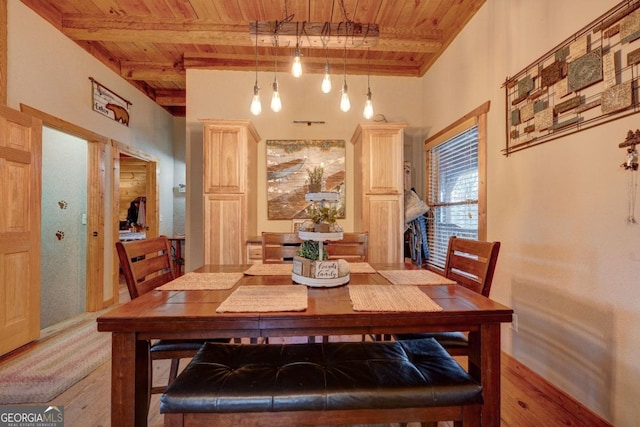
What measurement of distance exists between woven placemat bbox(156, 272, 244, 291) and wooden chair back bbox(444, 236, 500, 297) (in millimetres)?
1189

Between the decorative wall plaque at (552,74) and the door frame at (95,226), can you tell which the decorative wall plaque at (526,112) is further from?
the door frame at (95,226)

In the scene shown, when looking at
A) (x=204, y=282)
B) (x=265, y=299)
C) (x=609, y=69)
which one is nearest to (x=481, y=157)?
(x=609, y=69)

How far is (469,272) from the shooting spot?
152cm

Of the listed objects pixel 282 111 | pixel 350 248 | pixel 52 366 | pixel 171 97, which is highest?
pixel 171 97

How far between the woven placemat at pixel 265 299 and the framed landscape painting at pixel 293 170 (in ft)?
7.74

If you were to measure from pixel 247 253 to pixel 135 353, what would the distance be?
2.13 m

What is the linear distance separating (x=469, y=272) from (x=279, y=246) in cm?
124

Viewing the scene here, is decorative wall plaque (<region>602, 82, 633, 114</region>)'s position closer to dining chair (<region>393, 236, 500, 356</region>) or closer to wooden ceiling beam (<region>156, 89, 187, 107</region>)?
dining chair (<region>393, 236, 500, 356</region>)

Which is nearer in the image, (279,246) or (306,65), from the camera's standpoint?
(279,246)

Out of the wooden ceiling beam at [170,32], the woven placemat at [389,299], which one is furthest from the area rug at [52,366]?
the wooden ceiling beam at [170,32]

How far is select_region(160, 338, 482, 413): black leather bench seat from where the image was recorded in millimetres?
954

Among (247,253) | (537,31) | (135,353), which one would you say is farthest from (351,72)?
(135,353)

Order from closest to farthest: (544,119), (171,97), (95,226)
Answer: (544,119), (95,226), (171,97)

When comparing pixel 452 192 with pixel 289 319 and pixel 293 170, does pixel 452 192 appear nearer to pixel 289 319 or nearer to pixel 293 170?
pixel 293 170
